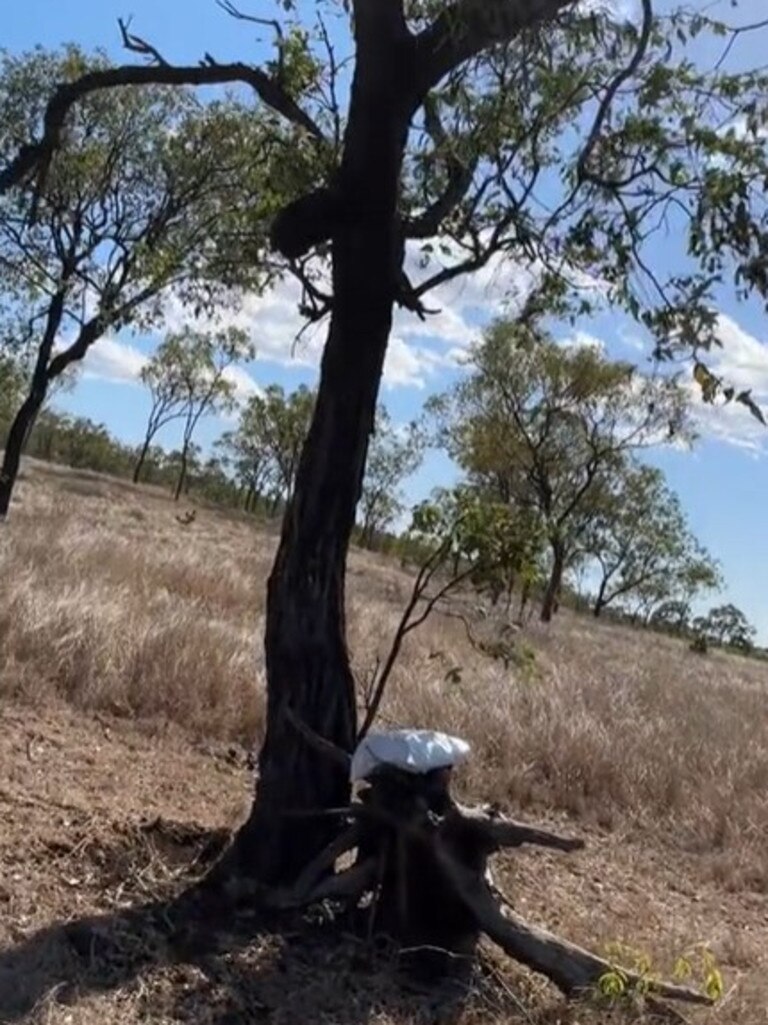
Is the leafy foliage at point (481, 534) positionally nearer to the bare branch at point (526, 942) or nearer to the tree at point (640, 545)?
the bare branch at point (526, 942)

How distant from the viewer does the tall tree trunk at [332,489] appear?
172 inches

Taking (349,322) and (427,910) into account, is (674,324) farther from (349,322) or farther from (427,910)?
(427,910)

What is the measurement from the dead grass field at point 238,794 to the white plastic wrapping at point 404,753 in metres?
Answer: 0.57

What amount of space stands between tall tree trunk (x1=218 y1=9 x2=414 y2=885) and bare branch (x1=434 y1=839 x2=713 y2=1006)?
1.85ft

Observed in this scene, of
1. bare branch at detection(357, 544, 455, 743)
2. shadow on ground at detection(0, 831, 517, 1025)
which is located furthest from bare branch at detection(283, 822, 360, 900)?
bare branch at detection(357, 544, 455, 743)

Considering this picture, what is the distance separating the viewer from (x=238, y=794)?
596 cm

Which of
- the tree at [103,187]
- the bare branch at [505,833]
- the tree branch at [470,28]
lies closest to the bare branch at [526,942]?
the bare branch at [505,833]

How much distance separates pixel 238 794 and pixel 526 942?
2226mm

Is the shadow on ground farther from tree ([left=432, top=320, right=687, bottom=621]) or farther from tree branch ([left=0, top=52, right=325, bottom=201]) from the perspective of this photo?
tree ([left=432, top=320, right=687, bottom=621])

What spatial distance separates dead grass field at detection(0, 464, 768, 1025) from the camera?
3812mm

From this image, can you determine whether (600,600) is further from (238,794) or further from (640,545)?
(238,794)

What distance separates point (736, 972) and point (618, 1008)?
112 centimetres

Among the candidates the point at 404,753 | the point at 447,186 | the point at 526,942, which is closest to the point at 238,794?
the point at 404,753

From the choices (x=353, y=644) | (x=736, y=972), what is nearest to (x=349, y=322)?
(x=736, y=972)
